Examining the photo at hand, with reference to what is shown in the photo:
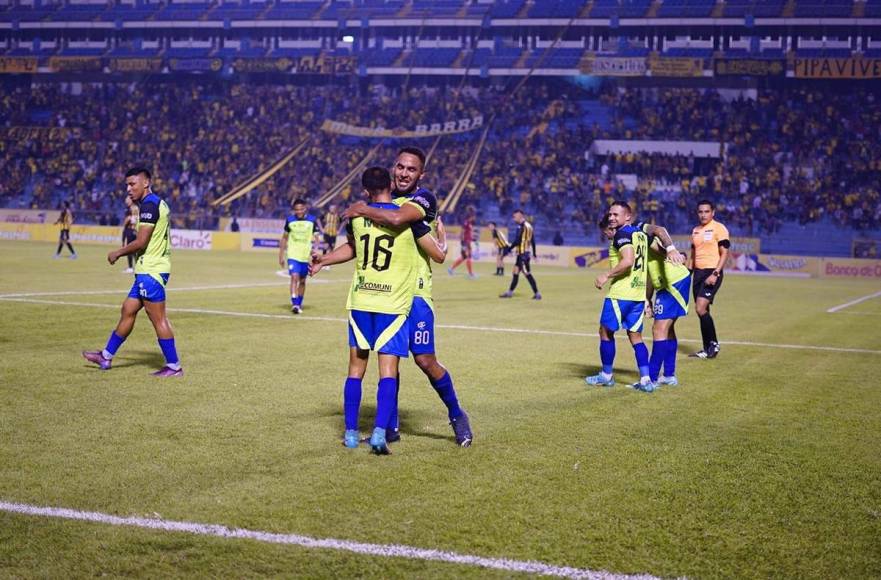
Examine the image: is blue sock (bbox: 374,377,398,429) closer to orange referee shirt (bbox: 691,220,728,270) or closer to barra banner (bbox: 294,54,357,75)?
orange referee shirt (bbox: 691,220,728,270)

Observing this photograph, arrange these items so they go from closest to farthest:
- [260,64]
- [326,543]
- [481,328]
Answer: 1. [326,543]
2. [481,328]
3. [260,64]

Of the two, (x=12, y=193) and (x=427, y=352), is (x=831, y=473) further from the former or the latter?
(x=12, y=193)

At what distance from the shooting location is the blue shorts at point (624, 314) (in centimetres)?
1101

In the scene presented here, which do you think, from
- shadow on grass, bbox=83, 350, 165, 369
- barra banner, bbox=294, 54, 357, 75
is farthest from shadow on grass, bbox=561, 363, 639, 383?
barra banner, bbox=294, 54, 357, 75

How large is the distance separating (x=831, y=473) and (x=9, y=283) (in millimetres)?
19643

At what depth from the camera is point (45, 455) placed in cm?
687

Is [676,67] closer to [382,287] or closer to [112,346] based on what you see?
[112,346]

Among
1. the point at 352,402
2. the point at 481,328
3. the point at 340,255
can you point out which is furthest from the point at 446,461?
the point at 481,328

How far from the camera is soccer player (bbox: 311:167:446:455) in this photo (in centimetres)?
706

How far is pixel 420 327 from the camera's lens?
7.45 meters

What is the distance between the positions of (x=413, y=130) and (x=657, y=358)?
4949 centimetres

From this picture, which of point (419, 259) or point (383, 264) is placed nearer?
point (383, 264)

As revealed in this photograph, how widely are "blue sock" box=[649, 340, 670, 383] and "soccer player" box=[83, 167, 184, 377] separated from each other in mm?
5347

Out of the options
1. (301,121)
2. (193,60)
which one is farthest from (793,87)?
(193,60)
